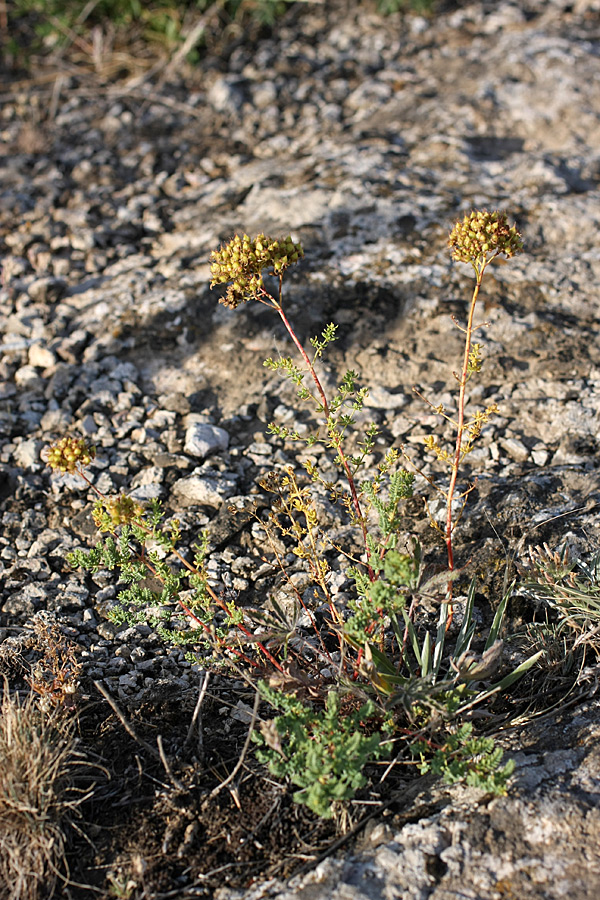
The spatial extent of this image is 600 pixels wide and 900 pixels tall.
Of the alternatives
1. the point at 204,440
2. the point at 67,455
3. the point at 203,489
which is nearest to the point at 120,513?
the point at 67,455

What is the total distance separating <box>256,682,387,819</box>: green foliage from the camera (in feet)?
6.33

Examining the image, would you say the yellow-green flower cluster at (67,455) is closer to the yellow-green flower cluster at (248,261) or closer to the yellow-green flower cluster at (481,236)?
the yellow-green flower cluster at (248,261)

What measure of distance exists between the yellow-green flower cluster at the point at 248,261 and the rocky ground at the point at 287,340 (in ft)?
4.06

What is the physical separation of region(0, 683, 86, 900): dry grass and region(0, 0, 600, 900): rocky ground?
104 mm

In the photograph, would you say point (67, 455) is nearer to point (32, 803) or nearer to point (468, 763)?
point (32, 803)

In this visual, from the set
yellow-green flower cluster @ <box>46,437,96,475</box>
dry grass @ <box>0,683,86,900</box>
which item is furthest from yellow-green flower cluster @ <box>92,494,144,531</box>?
dry grass @ <box>0,683,86,900</box>

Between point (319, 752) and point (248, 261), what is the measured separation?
1525mm

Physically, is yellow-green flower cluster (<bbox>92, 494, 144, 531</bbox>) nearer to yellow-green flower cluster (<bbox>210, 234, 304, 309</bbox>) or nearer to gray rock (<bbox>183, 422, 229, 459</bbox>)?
yellow-green flower cluster (<bbox>210, 234, 304, 309</bbox>)

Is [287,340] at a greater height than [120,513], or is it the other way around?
[120,513]

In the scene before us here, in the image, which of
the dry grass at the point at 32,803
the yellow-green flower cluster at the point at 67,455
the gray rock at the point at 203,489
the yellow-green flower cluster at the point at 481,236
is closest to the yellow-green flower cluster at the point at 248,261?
the yellow-green flower cluster at the point at 481,236

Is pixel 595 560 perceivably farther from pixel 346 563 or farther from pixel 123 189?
pixel 123 189

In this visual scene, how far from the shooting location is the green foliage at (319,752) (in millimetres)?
1929

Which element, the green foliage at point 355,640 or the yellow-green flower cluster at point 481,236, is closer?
the green foliage at point 355,640

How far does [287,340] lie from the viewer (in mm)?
4074
